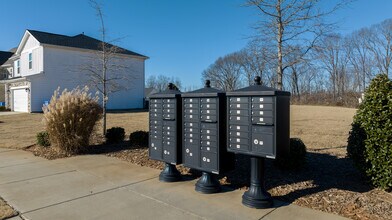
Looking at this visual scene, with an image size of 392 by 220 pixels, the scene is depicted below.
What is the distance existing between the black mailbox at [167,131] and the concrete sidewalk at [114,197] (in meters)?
0.36

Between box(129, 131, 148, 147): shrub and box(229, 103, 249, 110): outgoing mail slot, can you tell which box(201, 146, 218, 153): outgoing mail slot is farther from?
box(129, 131, 148, 147): shrub

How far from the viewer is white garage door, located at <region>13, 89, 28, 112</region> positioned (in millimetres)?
25750

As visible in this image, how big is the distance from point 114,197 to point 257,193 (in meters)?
2.08

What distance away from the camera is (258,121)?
12.2 ft

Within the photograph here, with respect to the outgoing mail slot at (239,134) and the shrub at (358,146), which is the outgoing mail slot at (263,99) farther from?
the shrub at (358,146)

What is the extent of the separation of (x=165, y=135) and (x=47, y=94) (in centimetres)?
2427

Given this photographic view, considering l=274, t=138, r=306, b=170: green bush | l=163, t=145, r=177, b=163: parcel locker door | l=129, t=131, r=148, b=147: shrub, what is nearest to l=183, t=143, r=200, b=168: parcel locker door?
l=163, t=145, r=177, b=163: parcel locker door

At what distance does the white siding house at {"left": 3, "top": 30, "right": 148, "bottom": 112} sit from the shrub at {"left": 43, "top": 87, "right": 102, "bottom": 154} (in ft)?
52.2

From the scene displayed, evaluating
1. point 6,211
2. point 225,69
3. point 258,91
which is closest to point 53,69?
point 6,211

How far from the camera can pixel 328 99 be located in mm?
47750

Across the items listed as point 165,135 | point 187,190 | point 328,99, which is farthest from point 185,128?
point 328,99

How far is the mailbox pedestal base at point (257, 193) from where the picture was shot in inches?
148

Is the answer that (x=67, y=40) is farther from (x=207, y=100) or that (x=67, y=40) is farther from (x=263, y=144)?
(x=263, y=144)

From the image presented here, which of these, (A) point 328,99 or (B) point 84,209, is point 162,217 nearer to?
(B) point 84,209
